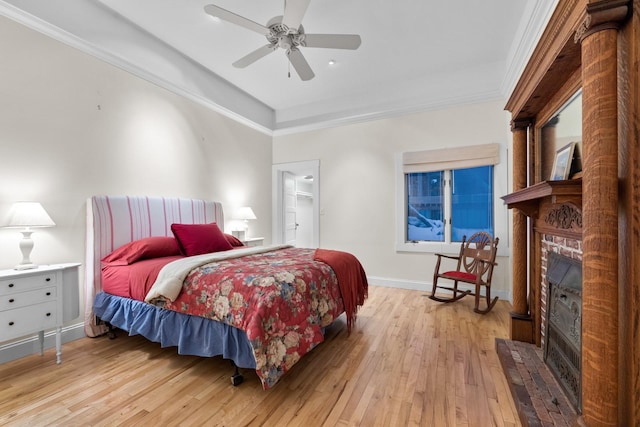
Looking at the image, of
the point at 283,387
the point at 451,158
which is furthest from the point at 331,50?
the point at 283,387

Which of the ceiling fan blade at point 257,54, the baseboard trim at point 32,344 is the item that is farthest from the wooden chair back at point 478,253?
the baseboard trim at point 32,344

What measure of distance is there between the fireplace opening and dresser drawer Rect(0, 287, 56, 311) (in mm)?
3341

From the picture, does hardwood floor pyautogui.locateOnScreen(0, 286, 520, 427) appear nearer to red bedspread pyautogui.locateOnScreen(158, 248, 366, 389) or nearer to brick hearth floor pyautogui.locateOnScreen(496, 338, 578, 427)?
brick hearth floor pyautogui.locateOnScreen(496, 338, 578, 427)

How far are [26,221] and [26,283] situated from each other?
1.44 feet

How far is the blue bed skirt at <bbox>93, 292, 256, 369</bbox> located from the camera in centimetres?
179

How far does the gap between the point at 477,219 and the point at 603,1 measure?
10.0 feet

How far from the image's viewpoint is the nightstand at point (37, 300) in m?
1.87

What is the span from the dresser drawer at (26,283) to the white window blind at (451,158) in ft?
13.1

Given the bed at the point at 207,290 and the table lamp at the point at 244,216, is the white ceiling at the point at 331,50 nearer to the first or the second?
the table lamp at the point at 244,216

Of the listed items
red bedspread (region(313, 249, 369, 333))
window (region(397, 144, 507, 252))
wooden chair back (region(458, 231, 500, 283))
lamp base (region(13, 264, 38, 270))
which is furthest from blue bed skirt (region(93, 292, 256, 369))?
window (region(397, 144, 507, 252))

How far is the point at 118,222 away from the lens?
2764 mm

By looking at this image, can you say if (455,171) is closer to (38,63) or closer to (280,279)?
(280,279)

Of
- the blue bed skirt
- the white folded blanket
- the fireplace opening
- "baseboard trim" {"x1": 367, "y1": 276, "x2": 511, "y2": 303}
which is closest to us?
the fireplace opening

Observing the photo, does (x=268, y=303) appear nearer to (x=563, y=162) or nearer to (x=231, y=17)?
(x=563, y=162)
